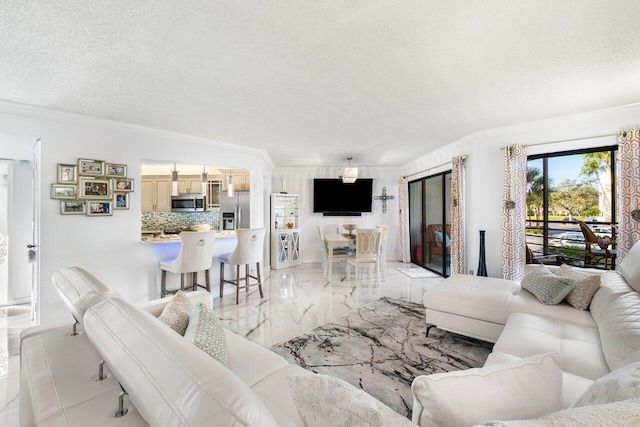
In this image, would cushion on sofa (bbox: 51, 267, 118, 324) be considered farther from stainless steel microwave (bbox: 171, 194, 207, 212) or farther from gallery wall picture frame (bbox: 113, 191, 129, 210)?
stainless steel microwave (bbox: 171, 194, 207, 212)

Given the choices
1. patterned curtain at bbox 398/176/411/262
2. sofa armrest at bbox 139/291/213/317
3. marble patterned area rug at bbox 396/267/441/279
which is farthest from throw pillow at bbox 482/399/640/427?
patterned curtain at bbox 398/176/411/262

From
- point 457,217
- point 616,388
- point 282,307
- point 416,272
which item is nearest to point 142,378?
point 616,388

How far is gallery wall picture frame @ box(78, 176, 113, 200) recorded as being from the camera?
3234 mm

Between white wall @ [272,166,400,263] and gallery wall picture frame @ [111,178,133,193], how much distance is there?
361 centimetres

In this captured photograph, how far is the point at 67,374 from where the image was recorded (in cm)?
121

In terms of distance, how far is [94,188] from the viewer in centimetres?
333

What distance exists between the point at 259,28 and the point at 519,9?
1.50m

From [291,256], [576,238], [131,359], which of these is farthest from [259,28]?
[291,256]

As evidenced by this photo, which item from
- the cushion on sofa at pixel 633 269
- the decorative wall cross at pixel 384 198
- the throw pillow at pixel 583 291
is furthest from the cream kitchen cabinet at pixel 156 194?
the cushion on sofa at pixel 633 269

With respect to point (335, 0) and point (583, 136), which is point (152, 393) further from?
point (583, 136)

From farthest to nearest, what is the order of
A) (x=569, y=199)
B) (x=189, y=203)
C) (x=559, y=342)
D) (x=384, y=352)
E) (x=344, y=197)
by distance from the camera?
1. (x=344, y=197)
2. (x=189, y=203)
3. (x=569, y=199)
4. (x=384, y=352)
5. (x=559, y=342)

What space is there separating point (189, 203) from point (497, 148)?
5.98 m

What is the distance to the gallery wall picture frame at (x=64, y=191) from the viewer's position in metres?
3.08

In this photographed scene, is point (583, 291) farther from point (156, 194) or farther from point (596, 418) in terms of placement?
point (156, 194)
